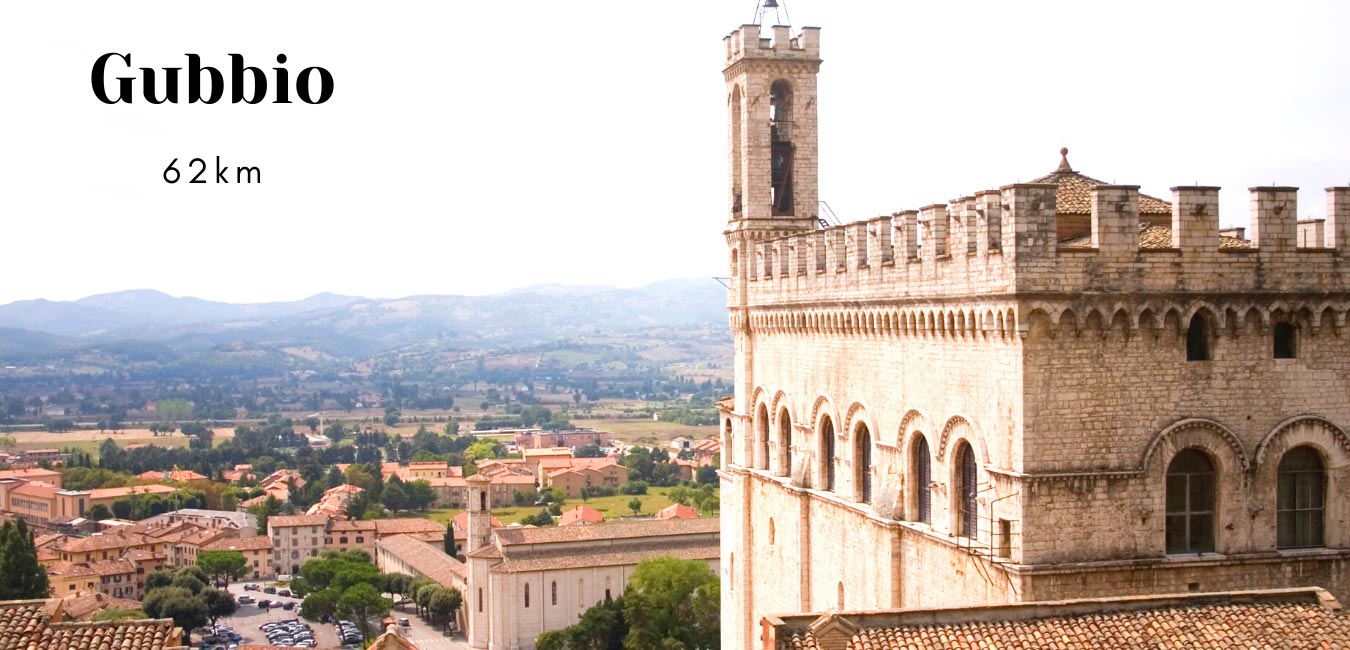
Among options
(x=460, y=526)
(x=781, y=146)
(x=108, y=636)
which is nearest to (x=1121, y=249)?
(x=108, y=636)

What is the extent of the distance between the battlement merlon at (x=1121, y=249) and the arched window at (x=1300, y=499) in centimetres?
243

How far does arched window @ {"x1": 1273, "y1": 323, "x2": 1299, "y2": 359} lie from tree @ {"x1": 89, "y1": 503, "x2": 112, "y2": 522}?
139 meters

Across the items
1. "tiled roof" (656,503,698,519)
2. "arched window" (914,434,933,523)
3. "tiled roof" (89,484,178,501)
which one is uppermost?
"arched window" (914,434,933,523)

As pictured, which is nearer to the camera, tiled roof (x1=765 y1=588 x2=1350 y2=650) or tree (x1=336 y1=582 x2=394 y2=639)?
tiled roof (x1=765 y1=588 x2=1350 y2=650)

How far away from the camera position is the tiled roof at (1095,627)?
53.5 feet

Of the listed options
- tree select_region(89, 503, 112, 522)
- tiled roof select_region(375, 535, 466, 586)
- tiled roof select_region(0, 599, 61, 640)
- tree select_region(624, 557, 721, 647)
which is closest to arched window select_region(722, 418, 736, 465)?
tiled roof select_region(0, 599, 61, 640)

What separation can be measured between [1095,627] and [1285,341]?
583 cm

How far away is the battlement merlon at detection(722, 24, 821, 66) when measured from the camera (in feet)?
107

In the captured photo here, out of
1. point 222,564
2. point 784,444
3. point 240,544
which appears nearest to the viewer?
point 784,444

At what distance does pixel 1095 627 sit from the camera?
16703 millimetres

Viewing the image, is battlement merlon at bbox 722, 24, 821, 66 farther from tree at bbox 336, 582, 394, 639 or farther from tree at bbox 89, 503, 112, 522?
tree at bbox 89, 503, 112, 522

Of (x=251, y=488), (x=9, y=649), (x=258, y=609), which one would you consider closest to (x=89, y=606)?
(x=258, y=609)

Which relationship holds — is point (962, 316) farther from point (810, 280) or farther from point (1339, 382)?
point (810, 280)

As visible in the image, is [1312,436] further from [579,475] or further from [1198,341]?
[579,475]
